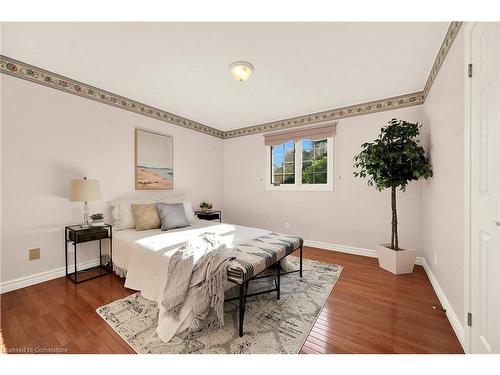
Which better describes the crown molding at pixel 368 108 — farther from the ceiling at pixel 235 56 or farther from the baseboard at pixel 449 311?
the baseboard at pixel 449 311

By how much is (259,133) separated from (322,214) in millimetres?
2061

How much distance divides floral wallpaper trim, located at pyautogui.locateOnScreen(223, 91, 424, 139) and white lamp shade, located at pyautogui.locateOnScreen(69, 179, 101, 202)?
2.97m

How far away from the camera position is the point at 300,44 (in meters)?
1.87

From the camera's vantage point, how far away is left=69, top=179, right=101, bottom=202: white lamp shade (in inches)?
94.4

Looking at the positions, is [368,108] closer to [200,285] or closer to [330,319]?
[330,319]

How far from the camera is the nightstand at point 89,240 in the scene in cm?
240

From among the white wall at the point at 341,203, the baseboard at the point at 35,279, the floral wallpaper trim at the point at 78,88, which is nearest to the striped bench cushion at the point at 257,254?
the white wall at the point at 341,203

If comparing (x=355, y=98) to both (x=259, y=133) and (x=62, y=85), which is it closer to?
(x=259, y=133)

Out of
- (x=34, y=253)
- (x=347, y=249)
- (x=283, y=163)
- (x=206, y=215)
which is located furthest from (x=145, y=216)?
(x=347, y=249)

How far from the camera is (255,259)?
181cm

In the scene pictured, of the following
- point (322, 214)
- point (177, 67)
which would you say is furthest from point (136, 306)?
point (322, 214)

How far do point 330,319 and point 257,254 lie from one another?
800 mm

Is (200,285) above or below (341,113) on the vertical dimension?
below

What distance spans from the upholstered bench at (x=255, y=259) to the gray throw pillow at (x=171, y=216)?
3.87ft
